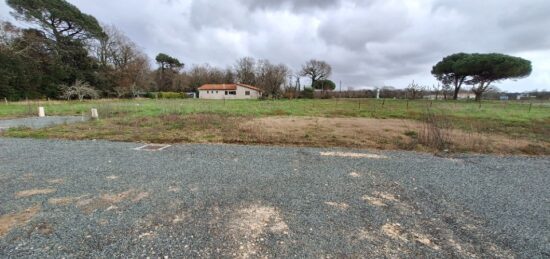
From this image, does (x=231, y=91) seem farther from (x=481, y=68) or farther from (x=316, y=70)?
(x=481, y=68)

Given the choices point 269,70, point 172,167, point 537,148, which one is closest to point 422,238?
point 172,167

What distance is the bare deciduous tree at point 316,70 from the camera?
55312 mm

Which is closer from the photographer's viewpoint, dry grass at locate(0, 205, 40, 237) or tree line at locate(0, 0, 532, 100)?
dry grass at locate(0, 205, 40, 237)

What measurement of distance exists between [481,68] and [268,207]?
42992mm

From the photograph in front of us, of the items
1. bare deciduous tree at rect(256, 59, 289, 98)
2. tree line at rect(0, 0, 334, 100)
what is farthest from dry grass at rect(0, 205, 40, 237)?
bare deciduous tree at rect(256, 59, 289, 98)

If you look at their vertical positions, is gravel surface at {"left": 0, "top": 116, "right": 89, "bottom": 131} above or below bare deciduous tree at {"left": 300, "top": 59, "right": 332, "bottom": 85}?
below

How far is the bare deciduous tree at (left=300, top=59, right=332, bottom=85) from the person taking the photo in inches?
2178

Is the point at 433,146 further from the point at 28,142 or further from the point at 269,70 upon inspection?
the point at 269,70

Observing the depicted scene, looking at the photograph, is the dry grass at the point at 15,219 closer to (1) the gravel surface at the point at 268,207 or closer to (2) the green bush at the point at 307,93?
(1) the gravel surface at the point at 268,207

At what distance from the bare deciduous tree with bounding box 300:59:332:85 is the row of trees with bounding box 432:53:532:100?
23333 millimetres

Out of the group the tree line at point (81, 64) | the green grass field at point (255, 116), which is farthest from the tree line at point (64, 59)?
the green grass field at point (255, 116)

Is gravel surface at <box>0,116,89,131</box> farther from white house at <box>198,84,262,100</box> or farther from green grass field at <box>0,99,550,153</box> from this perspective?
white house at <box>198,84,262,100</box>

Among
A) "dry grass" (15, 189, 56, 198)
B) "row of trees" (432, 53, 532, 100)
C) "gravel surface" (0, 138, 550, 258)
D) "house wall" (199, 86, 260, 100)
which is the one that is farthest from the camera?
"house wall" (199, 86, 260, 100)

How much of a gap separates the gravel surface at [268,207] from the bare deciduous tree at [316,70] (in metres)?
53.2
